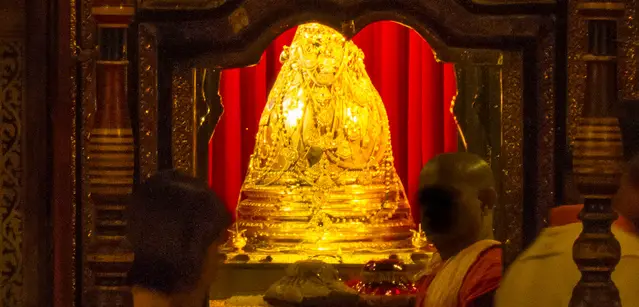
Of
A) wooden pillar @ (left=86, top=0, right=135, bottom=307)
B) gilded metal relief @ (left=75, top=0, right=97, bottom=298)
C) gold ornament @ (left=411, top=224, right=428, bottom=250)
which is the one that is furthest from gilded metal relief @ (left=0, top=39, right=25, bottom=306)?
gold ornament @ (left=411, top=224, right=428, bottom=250)

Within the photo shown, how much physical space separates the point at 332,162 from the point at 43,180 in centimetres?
83

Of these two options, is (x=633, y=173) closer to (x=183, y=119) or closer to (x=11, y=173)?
(x=183, y=119)

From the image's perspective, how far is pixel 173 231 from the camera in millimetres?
2279

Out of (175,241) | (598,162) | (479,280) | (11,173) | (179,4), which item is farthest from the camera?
(11,173)

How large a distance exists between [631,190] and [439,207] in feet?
1.54

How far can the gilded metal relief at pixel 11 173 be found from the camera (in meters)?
3.63

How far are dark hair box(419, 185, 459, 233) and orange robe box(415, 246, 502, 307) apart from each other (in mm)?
109

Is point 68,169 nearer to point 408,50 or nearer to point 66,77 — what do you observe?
point 66,77

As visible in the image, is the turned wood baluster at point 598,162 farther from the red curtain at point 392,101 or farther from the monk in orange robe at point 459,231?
the red curtain at point 392,101

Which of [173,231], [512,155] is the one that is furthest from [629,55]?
[173,231]

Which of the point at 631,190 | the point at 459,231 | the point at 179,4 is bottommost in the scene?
the point at 459,231

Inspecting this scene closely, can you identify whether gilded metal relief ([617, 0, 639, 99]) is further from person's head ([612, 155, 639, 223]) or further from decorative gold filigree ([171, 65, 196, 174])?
decorative gold filigree ([171, 65, 196, 174])

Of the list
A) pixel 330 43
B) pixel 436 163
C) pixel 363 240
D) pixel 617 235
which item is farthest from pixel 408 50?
pixel 617 235

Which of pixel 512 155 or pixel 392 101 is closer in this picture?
pixel 512 155
